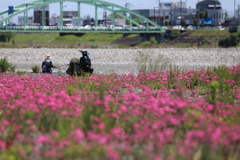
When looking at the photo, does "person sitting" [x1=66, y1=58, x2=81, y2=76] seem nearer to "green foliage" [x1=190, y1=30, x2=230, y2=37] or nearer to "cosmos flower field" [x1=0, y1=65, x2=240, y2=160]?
"cosmos flower field" [x1=0, y1=65, x2=240, y2=160]

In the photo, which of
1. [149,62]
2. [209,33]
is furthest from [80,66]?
[209,33]

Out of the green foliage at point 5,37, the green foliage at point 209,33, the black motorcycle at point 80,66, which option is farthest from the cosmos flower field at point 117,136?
the green foliage at point 5,37

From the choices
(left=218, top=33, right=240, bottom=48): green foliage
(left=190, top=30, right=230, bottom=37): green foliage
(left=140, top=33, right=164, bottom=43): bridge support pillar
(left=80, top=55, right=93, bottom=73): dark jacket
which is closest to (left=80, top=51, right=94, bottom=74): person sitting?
(left=80, top=55, right=93, bottom=73): dark jacket

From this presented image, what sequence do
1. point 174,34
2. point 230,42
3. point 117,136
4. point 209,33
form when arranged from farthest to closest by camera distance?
point 174,34, point 209,33, point 230,42, point 117,136

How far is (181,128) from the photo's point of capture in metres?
5.07

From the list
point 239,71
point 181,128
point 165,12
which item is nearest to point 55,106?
point 181,128

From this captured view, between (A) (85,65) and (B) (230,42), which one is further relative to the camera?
(B) (230,42)

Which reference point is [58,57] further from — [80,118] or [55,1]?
[55,1]

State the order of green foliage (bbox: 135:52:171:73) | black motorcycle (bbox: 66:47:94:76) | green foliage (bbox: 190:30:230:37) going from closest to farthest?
1. green foliage (bbox: 135:52:171:73)
2. black motorcycle (bbox: 66:47:94:76)
3. green foliage (bbox: 190:30:230:37)

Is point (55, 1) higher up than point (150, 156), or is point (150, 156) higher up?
point (55, 1)

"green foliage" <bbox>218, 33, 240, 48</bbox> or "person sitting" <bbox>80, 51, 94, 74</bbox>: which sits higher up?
"green foliage" <bbox>218, 33, 240, 48</bbox>

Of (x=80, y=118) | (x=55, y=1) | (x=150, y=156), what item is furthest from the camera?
(x=55, y=1)

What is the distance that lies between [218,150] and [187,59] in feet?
97.8

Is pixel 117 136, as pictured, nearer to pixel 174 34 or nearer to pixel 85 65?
pixel 85 65
